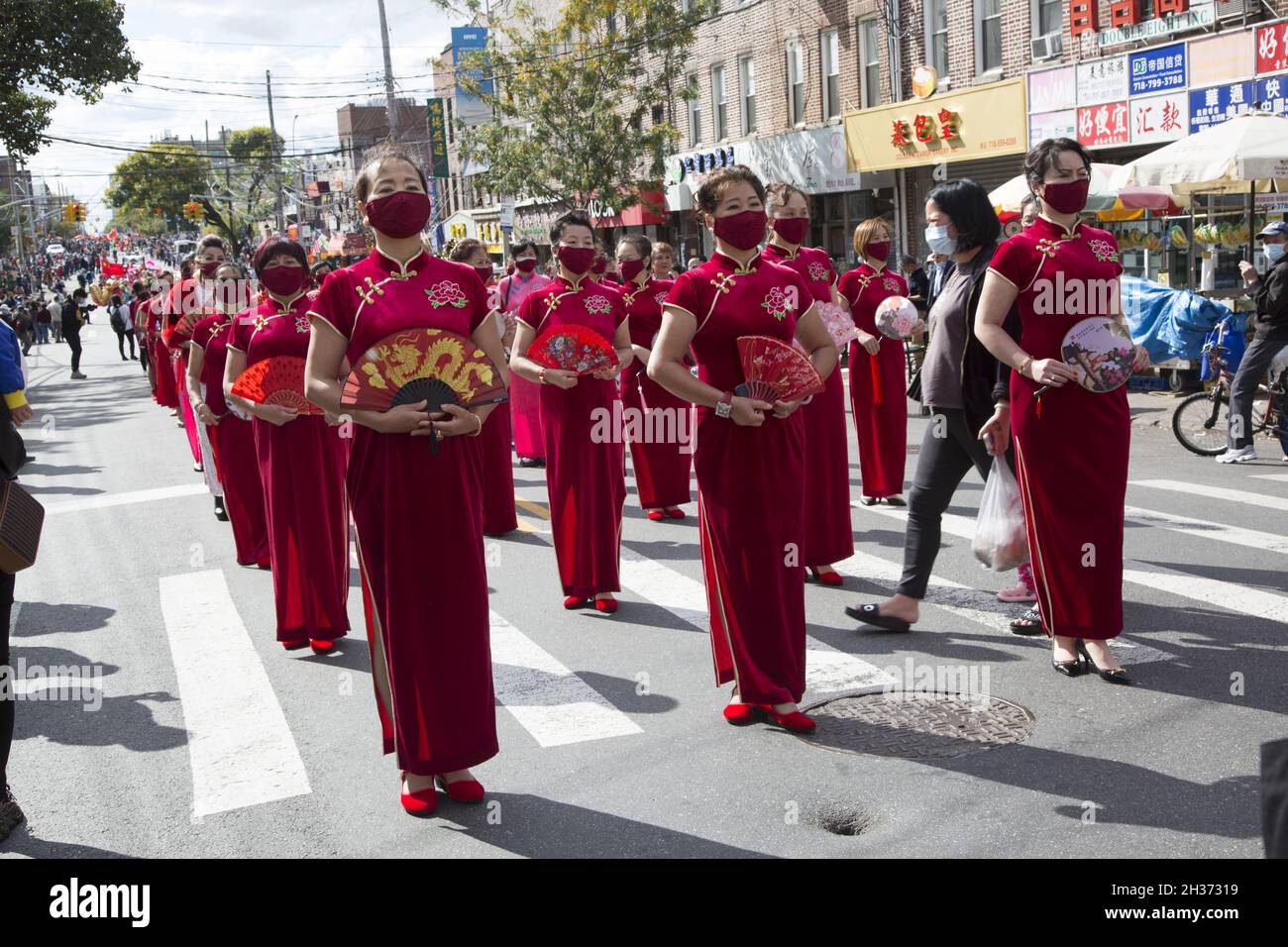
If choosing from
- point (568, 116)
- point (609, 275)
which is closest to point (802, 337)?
point (609, 275)

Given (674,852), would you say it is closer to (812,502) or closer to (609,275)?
(812,502)

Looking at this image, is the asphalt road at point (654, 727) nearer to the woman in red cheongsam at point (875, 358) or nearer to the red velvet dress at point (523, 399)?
the woman in red cheongsam at point (875, 358)

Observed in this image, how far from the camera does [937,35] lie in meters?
24.9

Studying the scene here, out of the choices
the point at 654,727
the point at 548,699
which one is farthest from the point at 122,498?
the point at 654,727

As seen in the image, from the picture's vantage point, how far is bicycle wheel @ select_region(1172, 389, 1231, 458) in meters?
12.1

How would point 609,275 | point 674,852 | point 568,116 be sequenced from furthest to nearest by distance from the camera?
point 568,116 < point 609,275 < point 674,852

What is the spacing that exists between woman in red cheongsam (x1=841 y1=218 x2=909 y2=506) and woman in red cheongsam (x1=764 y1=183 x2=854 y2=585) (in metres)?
1.37

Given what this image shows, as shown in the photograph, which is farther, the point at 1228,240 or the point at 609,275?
the point at 1228,240

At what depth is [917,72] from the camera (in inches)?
987

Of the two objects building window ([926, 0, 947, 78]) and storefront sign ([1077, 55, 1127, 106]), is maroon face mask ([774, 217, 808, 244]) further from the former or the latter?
building window ([926, 0, 947, 78])

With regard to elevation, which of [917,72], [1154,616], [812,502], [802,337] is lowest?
[1154,616]

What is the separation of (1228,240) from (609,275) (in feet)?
29.5

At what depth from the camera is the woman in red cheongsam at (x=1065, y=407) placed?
18.9ft

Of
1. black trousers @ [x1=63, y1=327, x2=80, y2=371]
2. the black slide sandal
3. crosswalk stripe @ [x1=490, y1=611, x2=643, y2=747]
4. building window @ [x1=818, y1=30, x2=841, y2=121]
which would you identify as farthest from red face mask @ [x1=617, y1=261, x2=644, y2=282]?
black trousers @ [x1=63, y1=327, x2=80, y2=371]
